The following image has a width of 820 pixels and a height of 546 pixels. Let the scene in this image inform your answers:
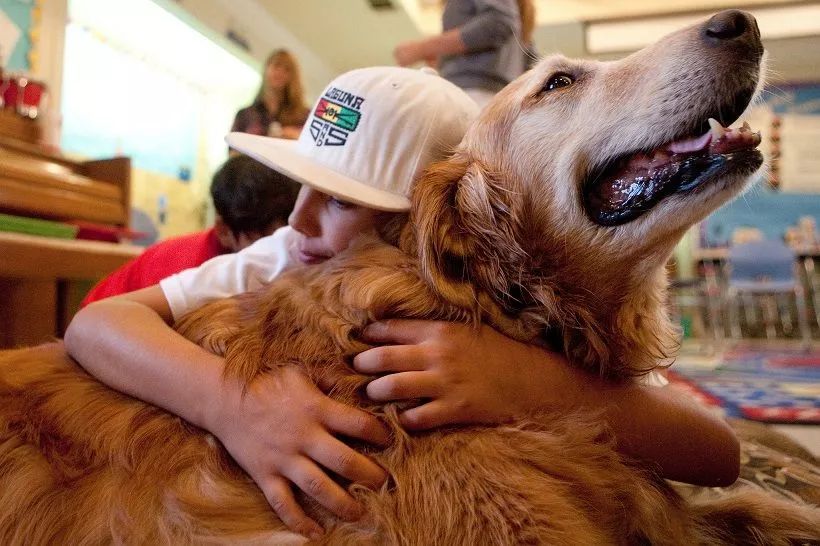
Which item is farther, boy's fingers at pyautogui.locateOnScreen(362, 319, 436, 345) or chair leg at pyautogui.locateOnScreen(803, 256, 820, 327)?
chair leg at pyautogui.locateOnScreen(803, 256, 820, 327)

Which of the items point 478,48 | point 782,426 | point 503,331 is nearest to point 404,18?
point 478,48

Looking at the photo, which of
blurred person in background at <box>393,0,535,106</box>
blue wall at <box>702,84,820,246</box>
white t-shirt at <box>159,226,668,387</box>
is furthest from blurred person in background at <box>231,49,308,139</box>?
blue wall at <box>702,84,820,246</box>

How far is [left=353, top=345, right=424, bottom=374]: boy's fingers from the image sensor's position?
73 cm

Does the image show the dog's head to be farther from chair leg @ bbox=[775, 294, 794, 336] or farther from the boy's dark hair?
chair leg @ bbox=[775, 294, 794, 336]

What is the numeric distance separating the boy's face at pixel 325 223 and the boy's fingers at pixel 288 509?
0.44 m

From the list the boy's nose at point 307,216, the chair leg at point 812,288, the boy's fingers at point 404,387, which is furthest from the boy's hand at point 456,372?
the chair leg at point 812,288

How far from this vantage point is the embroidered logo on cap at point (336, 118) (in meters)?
1.02

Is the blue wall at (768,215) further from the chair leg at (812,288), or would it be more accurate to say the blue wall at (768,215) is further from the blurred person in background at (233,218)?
the blurred person in background at (233,218)

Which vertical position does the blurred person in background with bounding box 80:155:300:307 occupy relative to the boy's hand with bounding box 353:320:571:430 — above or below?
above

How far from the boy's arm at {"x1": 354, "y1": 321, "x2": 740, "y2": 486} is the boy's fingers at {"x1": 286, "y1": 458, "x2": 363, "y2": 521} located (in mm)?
104

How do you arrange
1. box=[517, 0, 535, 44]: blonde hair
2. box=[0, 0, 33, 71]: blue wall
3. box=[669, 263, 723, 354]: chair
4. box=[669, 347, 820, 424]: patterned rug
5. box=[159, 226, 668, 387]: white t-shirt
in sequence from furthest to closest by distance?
1. box=[669, 263, 723, 354]: chair
2. box=[0, 0, 33, 71]: blue wall
3. box=[669, 347, 820, 424]: patterned rug
4. box=[517, 0, 535, 44]: blonde hair
5. box=[159, 226, 668, 387]: white t-shirt

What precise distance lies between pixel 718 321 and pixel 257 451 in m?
7.56

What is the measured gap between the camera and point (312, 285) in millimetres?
845

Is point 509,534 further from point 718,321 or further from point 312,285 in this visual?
point 718,321
